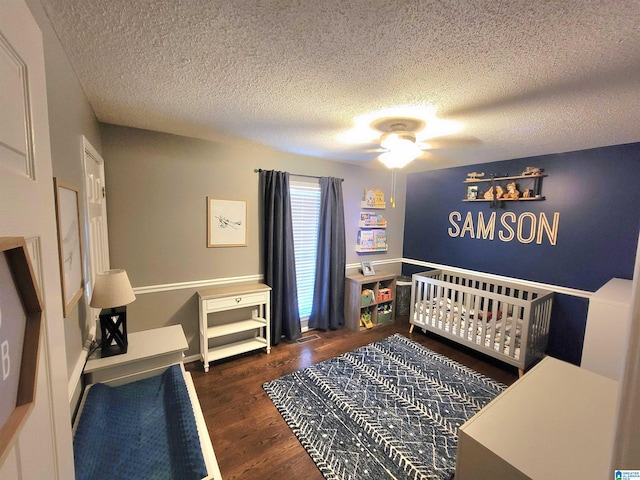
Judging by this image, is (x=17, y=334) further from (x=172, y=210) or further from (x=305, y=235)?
(x=305, y=235)

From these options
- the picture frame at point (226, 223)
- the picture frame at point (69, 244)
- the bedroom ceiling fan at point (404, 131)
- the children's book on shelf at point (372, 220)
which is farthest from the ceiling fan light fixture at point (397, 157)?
the picture frame at point (69, 244)

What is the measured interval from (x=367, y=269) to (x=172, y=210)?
2508 millimetres

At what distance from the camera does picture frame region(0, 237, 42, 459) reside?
17.2 inches

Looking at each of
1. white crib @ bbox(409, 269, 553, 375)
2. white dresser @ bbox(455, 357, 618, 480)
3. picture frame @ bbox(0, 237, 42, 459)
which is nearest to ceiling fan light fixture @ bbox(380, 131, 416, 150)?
white dresser @ bbox(455, 357, 618, 480)

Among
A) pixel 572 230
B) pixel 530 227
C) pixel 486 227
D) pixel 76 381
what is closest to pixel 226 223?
pixel 76 381

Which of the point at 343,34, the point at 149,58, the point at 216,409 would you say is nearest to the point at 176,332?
the point at 216,409

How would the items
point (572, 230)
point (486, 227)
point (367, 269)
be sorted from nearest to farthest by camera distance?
1. point (572, 230)
2. point (486, 227)
3. point (367, 269)

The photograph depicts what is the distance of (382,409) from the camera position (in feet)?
6.90

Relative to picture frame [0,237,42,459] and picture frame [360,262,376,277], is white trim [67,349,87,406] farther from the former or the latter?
picture frame [360,262,376,277]

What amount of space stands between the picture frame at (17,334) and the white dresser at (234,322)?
2.11 metres

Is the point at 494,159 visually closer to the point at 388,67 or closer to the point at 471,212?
the point at 471,212

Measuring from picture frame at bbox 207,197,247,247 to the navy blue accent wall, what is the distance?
2748 millimetres

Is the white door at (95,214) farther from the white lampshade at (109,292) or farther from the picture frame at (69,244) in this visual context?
the picture frame at (69,244)

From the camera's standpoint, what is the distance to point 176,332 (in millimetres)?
2061
